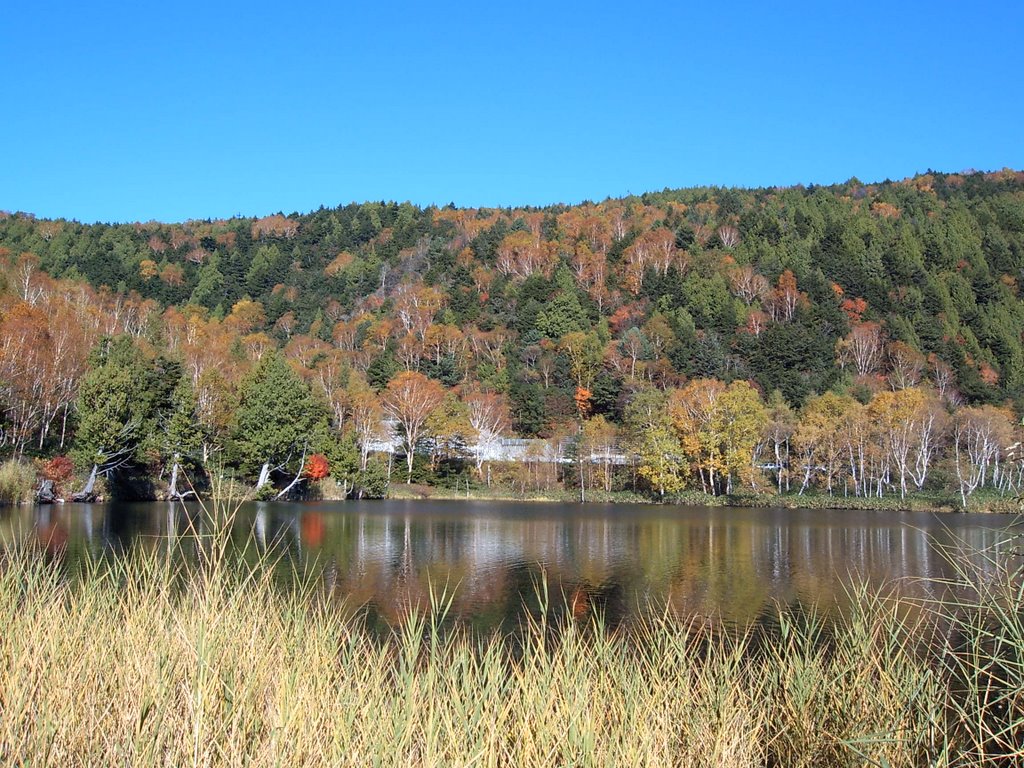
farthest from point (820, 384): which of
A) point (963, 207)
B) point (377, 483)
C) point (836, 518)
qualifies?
point (963, 207)

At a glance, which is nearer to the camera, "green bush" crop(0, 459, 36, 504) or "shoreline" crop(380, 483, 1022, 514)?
"green bush" crop(0, 459, 36, 504)

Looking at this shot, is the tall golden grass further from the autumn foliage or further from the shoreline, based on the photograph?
the shoreline

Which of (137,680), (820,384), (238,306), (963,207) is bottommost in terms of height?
(137,680)

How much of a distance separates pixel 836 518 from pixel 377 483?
2467cm

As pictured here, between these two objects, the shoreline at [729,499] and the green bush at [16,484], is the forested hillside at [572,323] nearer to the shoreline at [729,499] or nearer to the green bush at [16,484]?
the shoreline at [729,499]

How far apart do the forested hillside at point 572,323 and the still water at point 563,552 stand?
30.5ft

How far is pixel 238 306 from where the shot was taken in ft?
300

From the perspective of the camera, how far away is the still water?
49.2ft

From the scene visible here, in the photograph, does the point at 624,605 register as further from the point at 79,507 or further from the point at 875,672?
the point at 79,507

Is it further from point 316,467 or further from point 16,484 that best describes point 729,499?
point 16,484

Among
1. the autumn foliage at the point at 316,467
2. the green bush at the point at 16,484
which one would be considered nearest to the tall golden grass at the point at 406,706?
the green bush at the point at 16,484

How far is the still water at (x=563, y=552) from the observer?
49.2 ft

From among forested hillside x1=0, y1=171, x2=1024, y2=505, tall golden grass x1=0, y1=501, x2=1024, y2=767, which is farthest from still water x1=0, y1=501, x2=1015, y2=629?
forested hillside x1=0, y1=171, x2=1024, y2=505

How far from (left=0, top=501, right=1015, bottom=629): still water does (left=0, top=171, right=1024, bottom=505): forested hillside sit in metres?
9.31
